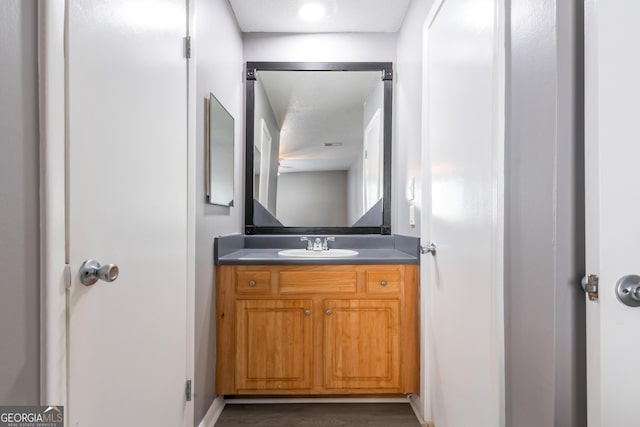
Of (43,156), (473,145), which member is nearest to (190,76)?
→ (43,156)

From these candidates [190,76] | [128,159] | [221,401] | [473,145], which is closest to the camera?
[128,159]

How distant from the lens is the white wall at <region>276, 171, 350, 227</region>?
2367mm

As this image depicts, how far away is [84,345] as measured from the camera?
801 millimetres

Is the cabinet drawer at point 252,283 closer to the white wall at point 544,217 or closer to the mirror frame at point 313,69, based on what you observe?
the mirror frame at point 313,69

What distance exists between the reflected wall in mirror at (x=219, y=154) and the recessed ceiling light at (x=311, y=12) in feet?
2.74

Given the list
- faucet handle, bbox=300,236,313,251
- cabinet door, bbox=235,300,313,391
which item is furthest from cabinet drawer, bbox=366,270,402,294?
faucet handle, bbox=300,236,313,251

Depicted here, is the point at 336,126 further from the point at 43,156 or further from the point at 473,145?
the point at 43,156

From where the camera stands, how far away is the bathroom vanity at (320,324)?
1.82 meters

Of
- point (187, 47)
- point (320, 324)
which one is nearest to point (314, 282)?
point (320, 324)

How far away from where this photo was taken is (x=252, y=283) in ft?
6.00

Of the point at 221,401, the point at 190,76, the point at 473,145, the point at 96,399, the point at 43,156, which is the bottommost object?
the point at 221,401

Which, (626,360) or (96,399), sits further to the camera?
(96,399)

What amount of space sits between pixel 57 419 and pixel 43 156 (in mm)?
578

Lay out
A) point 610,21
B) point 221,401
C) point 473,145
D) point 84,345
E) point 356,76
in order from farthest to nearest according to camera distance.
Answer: point 356,76 → point 221,401 → point 473,145 → point 84,345 → point 610,21
